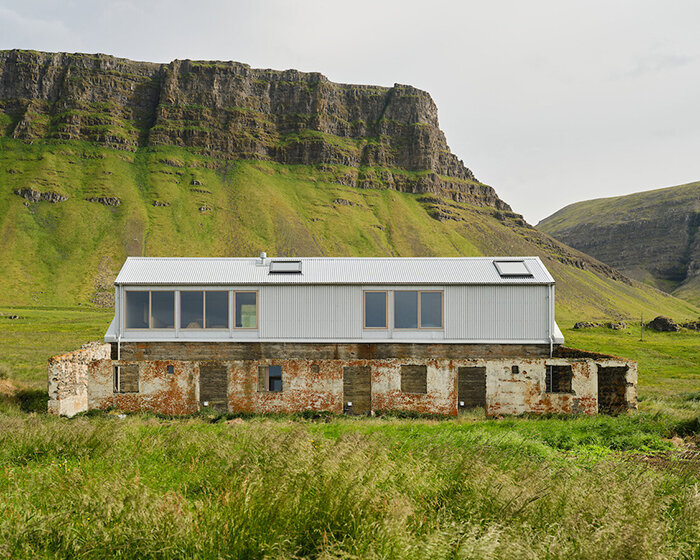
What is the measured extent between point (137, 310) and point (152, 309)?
29.0 inches

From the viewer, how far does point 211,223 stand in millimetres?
139500

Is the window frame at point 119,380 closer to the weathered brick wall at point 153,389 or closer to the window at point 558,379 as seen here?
the weathered brick wall at point 153,389

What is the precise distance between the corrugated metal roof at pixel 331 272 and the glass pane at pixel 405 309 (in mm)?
674

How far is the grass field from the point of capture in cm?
496

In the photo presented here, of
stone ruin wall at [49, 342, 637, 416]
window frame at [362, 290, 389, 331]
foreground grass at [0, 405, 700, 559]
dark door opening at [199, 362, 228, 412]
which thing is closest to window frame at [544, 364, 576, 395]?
stone ruin wall at [49, 342, 637, 416]

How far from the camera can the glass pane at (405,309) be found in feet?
71.6

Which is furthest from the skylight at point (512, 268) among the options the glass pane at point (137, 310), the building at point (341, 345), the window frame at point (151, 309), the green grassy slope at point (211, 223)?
the green grassy slope at point (211, 223)

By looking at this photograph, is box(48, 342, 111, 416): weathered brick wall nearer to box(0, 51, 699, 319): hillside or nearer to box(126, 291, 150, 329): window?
box(126, 291, 150, 329): window

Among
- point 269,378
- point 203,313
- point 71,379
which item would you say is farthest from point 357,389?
point 71,379

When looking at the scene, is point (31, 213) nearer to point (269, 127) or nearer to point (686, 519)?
point (269, 127)

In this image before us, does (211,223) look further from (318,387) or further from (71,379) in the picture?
(318,387)

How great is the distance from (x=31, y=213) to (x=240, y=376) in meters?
131

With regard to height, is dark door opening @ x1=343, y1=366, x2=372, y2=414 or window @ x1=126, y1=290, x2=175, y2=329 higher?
window @ x1=126, y1=290, x2=175, y2=329

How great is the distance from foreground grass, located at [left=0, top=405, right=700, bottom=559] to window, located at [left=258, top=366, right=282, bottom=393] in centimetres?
963
